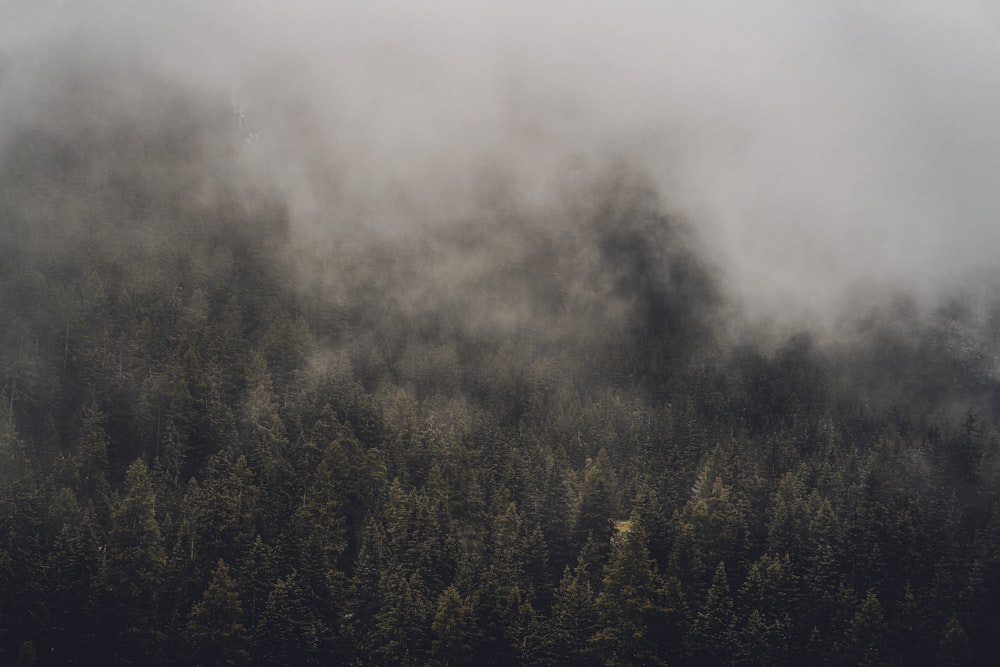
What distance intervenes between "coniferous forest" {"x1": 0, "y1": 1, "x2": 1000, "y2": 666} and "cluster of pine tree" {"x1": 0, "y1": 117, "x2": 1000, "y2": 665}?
35 cm

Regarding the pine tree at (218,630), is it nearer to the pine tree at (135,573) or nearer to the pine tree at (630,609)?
the pine tree at (135,573)

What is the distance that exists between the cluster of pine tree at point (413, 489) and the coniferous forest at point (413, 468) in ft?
1.14

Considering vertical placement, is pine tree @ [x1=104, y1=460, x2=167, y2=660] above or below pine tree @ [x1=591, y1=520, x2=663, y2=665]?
below

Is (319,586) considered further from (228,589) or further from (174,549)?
(174,549)

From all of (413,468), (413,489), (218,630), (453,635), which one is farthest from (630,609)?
(413,468)

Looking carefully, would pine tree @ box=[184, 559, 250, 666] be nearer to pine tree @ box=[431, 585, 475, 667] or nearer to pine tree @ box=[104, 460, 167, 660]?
pine tree @ box=[104, 460, 167, 660]

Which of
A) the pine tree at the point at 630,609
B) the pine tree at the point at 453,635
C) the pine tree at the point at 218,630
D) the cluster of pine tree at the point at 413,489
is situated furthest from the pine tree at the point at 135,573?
the pine tree at the point at 630,609

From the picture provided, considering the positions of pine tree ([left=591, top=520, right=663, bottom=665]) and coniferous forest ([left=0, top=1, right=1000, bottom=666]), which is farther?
coniferous forest ([left=0, top=1, right=1000, bottom=666])

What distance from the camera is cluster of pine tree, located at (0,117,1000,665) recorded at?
254 feet

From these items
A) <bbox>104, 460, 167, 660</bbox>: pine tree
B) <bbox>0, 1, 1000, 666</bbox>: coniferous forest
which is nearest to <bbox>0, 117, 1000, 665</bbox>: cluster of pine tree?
<bbox>104, 460, 167, 660</bbox>: pine tree

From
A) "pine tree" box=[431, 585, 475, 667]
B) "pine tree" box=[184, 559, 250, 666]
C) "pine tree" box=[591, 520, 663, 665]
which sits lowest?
"pine tree" box=[184, 559, 250, 666]

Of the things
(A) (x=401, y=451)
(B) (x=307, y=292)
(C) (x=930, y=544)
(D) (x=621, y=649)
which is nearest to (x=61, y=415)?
(A) (x=401, y=451)

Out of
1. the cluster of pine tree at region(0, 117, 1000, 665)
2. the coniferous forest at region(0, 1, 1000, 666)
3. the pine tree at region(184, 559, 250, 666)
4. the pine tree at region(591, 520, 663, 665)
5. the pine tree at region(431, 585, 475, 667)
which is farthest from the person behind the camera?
the coniferous forest at region(0, 1, 1000, 666)

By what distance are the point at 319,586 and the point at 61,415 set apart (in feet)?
153
